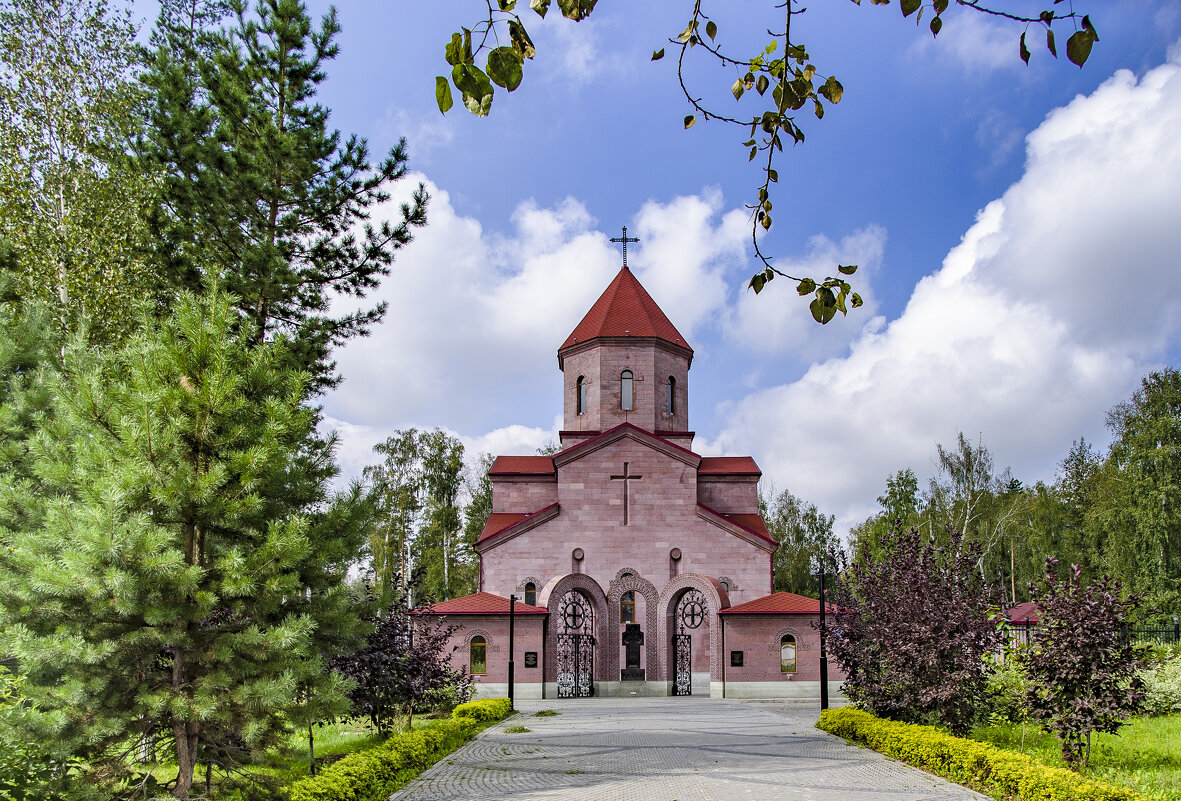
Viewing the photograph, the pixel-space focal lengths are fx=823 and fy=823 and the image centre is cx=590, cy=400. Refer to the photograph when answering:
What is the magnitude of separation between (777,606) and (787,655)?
5.72ft

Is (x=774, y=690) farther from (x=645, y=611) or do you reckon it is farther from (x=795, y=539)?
(x=795, y=539)

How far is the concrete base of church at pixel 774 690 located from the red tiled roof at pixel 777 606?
1.97 meters

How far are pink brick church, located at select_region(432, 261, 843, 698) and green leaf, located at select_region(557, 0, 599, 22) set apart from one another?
2004cm

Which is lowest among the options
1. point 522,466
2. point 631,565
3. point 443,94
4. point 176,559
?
point 631,565

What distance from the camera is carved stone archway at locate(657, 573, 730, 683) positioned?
917 inches

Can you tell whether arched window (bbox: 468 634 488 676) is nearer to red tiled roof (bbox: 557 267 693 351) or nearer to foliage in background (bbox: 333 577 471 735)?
foliage in background (bbox: 333 577 471 735)

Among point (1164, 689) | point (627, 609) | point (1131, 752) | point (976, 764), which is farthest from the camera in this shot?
point (627, 609)

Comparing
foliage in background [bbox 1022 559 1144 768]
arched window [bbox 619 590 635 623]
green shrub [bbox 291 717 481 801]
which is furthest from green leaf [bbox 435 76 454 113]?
arched window [bbox 619 590 635 623]

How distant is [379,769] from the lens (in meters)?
8.85

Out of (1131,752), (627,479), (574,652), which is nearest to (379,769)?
(1131,752)

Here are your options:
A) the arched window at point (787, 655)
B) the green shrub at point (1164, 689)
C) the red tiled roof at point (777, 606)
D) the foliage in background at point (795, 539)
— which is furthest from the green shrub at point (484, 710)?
the foliage in background at point (795, 539)

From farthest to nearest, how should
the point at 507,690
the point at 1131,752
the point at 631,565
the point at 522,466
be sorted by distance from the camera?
1. the point at 522,466
2. the point at 631,565
3. the point at 507,690
4. the point at 1131,752

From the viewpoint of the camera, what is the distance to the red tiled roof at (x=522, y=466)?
28438mm

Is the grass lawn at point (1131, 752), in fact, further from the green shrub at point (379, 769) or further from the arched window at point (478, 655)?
the arched window at point (478, 655)
